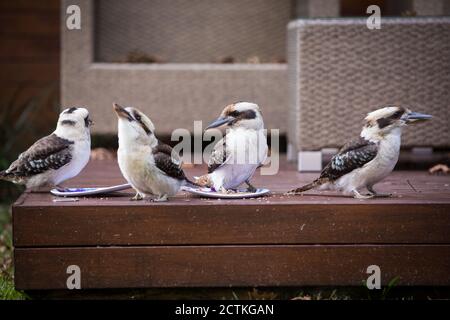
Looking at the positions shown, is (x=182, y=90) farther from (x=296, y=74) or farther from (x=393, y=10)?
(x=393, y=10)

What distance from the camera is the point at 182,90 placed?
554 centimetres

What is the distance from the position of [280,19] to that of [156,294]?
359cm

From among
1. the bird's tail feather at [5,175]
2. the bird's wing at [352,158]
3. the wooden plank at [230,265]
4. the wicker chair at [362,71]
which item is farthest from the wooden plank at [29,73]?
the bird's wing at [352,158]

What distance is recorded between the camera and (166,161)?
321 centimetres

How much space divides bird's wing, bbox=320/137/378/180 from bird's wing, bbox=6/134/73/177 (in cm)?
111

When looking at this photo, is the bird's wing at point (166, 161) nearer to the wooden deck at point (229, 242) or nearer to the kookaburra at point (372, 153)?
the wooden deck at point (229, 242)

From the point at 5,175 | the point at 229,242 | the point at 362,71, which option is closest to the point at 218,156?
the point at 229,242

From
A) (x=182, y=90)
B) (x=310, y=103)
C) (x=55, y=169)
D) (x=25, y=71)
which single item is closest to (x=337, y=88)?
(x=310, y=103)

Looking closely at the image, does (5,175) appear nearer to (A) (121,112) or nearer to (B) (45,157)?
(B) (45,157)

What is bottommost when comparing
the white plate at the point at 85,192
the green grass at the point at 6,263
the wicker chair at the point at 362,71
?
the green grass at the point at 6,263

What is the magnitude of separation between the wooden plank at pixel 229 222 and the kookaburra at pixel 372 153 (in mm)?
137

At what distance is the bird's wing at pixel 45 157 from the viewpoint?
345 centimetres

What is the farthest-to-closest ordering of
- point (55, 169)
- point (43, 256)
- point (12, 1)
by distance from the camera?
point (12, 1)
point (55, 169)
point (43, 256)

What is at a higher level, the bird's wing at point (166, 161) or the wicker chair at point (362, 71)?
the wicker chair at point (362, 71)
